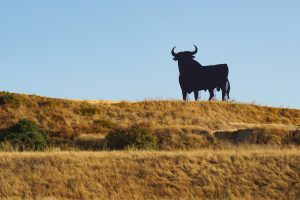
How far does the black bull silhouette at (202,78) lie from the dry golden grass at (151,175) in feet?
57.5

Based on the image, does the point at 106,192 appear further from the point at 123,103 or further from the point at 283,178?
the point at 123,103

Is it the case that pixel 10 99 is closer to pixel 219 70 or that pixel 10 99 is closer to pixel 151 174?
pixel 219 70

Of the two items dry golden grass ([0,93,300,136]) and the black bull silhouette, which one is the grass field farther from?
the black bull silhouette

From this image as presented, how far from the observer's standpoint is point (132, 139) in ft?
82.3

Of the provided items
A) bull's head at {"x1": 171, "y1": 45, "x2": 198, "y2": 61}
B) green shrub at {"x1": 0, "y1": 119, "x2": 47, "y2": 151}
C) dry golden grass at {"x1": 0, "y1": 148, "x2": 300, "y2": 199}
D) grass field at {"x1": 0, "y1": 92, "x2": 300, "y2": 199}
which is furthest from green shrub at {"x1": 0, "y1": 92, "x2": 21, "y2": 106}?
dry golden grass at {"x1": 0, "y1": 148, "x2": 300, "y2": 199}

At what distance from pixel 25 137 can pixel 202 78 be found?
14.4m

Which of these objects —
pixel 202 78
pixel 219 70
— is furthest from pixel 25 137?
pixel 219 70

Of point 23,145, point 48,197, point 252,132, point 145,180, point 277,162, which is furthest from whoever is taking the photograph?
point 252,132

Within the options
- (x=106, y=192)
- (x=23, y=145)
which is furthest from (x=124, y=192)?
(x=23, y=145)

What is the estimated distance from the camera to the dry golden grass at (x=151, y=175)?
17109mm

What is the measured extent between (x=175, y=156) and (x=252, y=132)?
30.0ft

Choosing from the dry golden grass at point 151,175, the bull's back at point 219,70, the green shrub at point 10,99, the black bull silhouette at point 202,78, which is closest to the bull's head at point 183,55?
the black bull silhouette at point 202,78

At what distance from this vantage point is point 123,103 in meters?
36.0

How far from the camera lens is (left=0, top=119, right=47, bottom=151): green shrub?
2481cm
